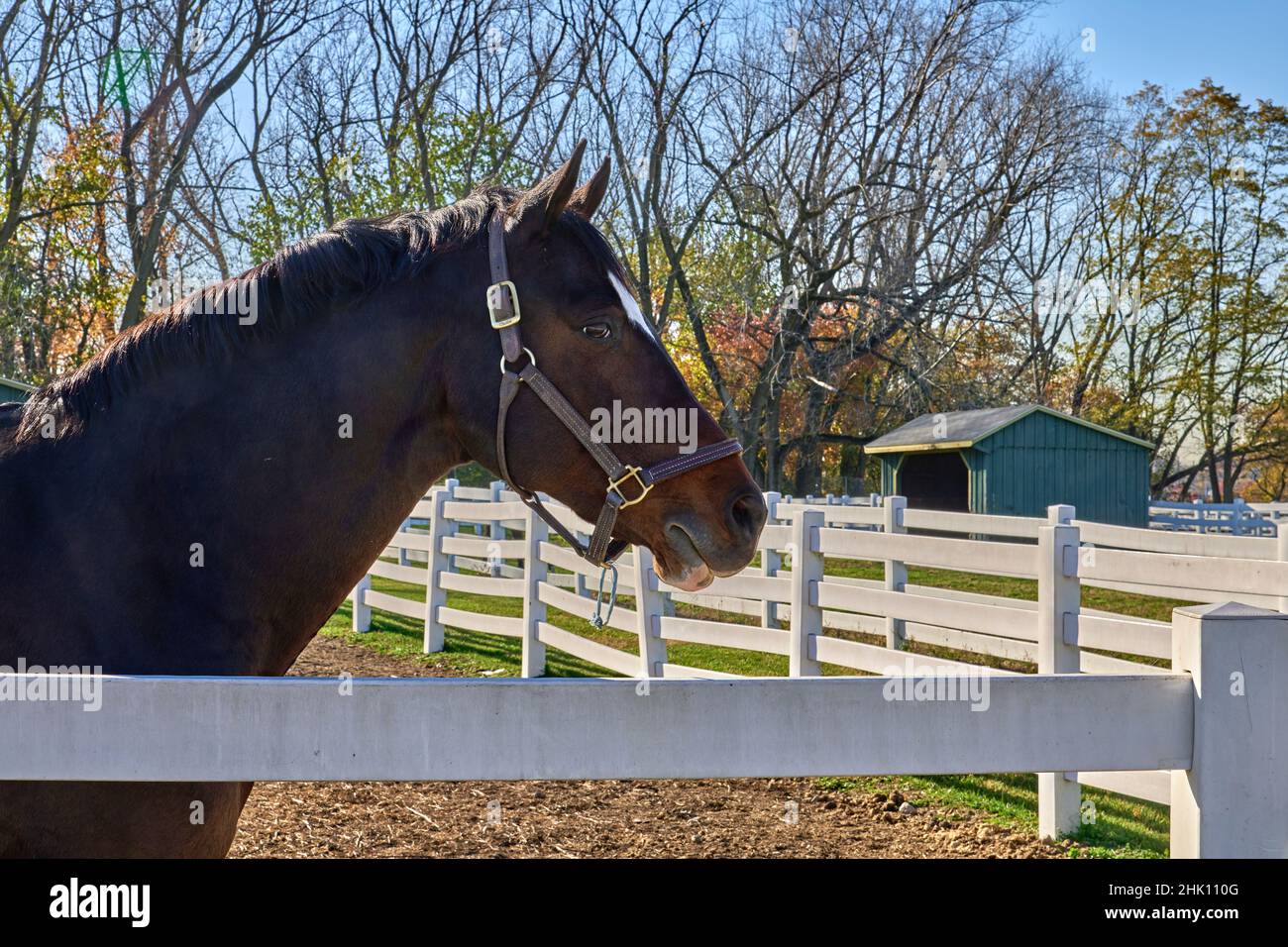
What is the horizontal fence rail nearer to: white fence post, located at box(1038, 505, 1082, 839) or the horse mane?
the horse mane

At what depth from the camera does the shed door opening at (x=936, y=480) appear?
26.1m

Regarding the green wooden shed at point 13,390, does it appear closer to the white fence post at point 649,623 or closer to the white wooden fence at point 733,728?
the white fence post at point 649,623

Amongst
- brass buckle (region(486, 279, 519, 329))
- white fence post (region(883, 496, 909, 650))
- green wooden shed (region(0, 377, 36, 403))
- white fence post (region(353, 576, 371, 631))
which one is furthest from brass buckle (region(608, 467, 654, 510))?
green wooden shed (region(0, 377, 36, 403))

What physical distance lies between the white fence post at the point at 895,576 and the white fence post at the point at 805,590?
58 centimetres

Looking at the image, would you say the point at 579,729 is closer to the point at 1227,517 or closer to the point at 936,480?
the point at 1227,517

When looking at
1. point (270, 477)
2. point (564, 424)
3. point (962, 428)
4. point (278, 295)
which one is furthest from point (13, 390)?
point (962, 428)

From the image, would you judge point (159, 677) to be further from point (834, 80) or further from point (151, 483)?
point (834, 80)

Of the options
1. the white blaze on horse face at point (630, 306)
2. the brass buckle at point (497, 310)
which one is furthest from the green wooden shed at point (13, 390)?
the white blaze on horse face at point (630, 306)

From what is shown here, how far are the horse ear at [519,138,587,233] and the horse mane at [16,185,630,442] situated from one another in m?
0.05

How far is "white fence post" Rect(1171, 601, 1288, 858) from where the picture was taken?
68.4 inches
